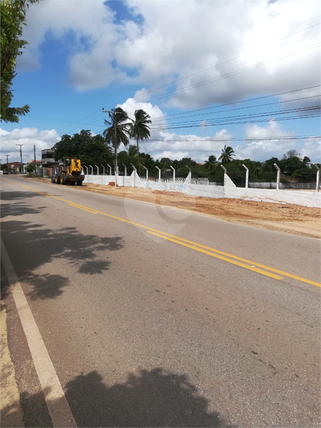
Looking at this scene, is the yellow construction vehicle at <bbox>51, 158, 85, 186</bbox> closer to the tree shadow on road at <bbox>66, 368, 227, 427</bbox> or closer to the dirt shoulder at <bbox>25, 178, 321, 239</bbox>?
the dirt shoulder at <bbox>25, 178, 321, 239</bbox>

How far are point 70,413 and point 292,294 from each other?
132 inches

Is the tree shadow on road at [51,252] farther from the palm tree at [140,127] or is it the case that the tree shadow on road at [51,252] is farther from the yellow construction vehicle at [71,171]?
the palm tree at [140,127]

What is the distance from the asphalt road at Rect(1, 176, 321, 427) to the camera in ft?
7.84

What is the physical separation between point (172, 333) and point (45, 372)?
4.37ft

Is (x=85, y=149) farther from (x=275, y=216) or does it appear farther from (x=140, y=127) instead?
(x=275, y=216)

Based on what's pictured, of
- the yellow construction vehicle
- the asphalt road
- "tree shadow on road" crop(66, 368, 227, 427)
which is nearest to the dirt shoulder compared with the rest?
the asphalt road

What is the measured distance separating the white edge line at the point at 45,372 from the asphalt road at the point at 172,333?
2 cm

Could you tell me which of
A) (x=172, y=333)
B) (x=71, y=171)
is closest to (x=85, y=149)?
(x=71, y=171)

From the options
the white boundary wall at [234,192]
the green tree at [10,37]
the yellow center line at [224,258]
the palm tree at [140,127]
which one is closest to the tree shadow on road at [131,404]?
the yellow center line at [224,258]

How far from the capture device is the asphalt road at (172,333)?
2.39m

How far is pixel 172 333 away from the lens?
134 inches

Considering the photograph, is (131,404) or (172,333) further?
(172,333)

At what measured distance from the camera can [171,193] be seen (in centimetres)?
2492

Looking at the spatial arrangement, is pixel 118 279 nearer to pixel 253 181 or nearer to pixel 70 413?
pixel 70 413
